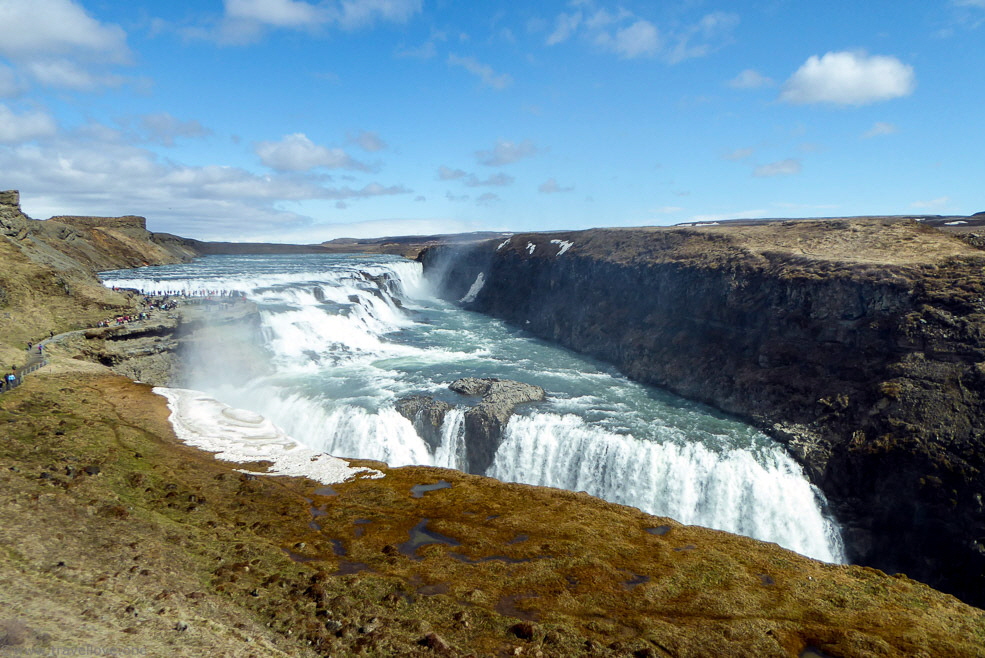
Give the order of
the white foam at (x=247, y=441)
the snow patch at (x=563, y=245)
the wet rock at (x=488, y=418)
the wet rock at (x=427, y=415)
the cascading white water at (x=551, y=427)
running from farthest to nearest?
the snow patch at (x=563, y=245)
the wet rock at (x=427, y=415)
the wet rock at (x=488, y=418)
the cascading white water at (x=551, y=427)
the white foam at (x=247, y=441)

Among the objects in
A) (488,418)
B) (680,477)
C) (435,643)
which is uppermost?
(435,643)

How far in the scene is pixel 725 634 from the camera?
490 inches

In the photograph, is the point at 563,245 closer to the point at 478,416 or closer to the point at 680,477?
the point at 478,416

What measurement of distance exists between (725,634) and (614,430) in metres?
15.5

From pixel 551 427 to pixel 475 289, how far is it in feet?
166

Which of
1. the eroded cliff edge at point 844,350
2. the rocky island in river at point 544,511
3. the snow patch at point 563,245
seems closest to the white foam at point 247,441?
the rocky island in river at point 544,511

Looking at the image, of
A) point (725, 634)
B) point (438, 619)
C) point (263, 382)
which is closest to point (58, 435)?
point (263, 382)

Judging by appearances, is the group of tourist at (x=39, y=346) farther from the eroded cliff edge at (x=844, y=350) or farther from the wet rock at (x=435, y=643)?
the eroded cliff edge at (x=844, y=350)

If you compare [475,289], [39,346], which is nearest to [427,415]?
[39,346]

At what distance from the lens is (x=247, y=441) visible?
82.1 feet

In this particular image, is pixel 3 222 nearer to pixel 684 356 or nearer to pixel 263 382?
pixel 263 382

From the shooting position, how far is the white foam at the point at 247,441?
22781mm

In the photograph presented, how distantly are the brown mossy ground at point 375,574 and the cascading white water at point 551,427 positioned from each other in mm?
5386

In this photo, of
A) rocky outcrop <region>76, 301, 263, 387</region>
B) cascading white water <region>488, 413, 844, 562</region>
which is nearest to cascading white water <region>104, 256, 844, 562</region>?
cascading white water <region>488, 413, 844, 562</region>
